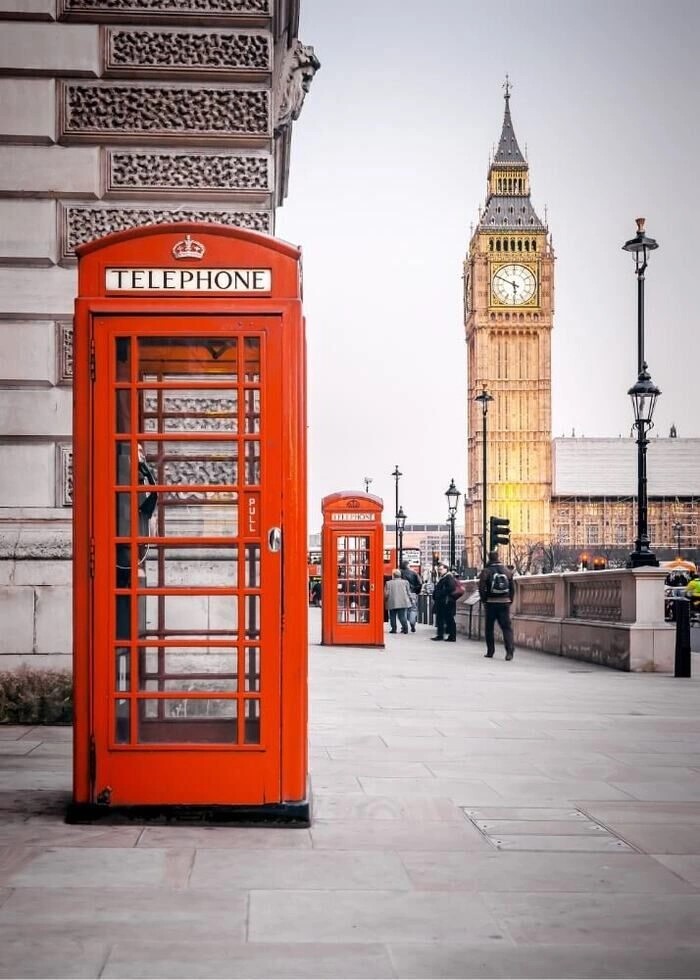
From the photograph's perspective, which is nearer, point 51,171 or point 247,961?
point 247,961

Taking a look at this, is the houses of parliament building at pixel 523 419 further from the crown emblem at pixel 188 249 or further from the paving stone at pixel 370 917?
the paving stone at pixel 370 917

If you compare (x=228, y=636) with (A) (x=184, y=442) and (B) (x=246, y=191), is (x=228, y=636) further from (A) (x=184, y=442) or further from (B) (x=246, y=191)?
(B) (x=246, y=191)

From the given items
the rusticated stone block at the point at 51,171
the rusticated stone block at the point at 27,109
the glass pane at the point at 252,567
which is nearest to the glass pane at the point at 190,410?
the glass pane at the point at 252,567

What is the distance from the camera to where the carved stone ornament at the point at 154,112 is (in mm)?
9062

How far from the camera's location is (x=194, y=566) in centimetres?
569

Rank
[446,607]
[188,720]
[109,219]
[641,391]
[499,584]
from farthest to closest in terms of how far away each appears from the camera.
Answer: [446,607] → [641,391] → [499,584] → [109,219] → [188,720]

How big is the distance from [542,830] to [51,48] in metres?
6.68

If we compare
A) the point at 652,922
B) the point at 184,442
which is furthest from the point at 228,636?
the point at 652,922

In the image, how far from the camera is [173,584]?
5648mm

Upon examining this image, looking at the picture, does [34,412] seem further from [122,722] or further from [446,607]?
[446,607]

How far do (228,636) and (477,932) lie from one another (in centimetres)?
207

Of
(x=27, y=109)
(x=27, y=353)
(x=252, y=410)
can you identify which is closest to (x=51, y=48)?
(x=27, y=109)

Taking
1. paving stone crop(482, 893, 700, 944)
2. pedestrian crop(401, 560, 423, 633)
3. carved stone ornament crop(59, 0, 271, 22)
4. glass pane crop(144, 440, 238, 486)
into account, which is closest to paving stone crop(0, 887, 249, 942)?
paving stone crop(482, 893, 700, 944)

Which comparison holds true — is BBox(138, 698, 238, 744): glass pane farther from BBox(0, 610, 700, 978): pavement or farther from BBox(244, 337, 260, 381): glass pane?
BBox(244, 337, 260, 381): glass pane
